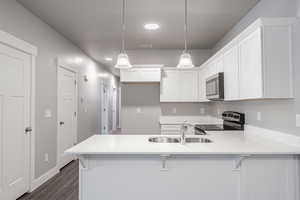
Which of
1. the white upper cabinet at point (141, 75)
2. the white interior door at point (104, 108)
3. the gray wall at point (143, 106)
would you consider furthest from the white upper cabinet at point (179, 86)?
the white interior door at point (104, 108)

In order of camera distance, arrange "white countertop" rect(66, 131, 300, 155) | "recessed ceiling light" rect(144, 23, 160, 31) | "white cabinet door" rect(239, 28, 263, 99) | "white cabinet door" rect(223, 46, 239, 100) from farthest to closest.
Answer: "recessed ceiling light" rect(144, 23, 160, 31), "white cabinet door" rect(223, 46, 239, 100), "white cabinet door" rect(239, 28, 263, 99), "white countertop" rect(66, 131, 300, 155)

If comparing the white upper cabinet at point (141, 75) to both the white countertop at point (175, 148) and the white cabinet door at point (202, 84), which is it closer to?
the white cabinet door at point (202, 84)

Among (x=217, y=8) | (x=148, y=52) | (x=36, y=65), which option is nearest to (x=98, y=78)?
(x=148, y=52)

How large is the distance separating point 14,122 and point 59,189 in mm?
1220

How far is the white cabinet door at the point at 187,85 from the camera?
446 cm

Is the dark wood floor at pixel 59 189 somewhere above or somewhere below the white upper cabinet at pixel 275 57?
below

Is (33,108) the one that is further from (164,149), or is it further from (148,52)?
(148,52)

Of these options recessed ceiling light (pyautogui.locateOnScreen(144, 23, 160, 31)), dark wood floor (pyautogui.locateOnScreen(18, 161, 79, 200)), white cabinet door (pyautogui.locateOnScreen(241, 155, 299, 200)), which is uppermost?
recessed ceiling light (pyautogui.locateOnScreen(144, 23, 160, 31))

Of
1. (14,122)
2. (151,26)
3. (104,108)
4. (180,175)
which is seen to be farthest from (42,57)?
(104,108)

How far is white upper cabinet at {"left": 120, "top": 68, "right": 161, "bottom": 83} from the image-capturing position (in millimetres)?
4387

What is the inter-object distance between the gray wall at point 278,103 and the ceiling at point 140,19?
0.23 meters

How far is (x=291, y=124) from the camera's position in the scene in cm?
203

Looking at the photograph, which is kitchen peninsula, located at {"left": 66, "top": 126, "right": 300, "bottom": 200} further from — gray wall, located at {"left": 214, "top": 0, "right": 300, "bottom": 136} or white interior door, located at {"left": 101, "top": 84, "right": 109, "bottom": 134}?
white interior door, located at {"left": 101, "top": 84, "right": 109, "bottom": 134}

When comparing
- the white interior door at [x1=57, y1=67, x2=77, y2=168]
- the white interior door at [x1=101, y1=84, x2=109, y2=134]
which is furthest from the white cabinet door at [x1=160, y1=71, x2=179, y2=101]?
the white interior door at [x1=101, y1=84, x2=109, y2=134]
